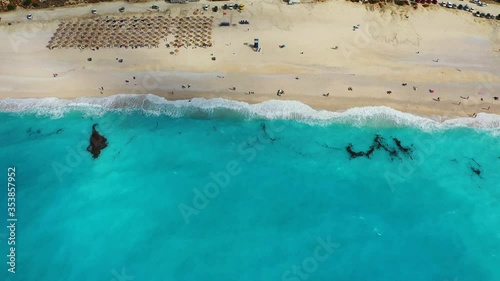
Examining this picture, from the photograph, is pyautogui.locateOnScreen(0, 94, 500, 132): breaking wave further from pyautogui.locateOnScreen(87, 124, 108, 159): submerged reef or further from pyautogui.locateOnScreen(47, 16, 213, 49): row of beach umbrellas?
pyautogui.locateOnScreen(47, 16, 213, 49): row of beach umbrellas

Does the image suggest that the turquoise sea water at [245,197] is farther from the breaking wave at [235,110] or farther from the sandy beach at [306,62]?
the sandy beach at [306,62]

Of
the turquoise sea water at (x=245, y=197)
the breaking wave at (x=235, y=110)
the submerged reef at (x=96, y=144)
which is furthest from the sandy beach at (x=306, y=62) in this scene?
the submerged reef at (x=96, y=144)

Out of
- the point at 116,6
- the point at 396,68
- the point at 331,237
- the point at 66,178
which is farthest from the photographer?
the point at 116,6

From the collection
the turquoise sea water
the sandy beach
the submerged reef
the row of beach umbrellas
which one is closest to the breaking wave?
the turquoise sea water

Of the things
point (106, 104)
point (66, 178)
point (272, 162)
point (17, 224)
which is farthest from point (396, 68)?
point (17, 224)

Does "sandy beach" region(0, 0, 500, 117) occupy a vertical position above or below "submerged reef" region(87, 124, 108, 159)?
above

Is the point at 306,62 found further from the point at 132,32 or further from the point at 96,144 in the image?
the point at 96,144

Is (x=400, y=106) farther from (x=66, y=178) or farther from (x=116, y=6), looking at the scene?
(x=116, y=6)
